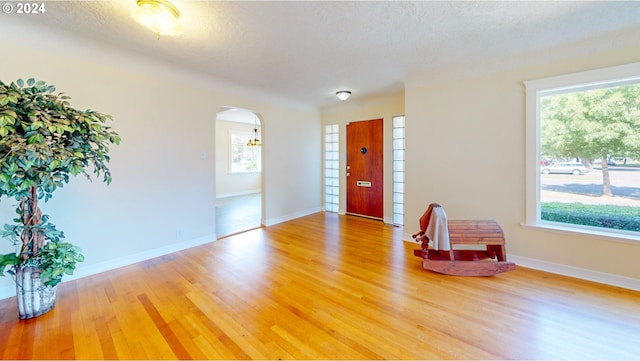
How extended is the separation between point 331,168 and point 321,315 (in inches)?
167

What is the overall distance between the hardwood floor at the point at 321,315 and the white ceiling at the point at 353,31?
246 cm

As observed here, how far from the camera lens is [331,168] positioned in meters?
6.04

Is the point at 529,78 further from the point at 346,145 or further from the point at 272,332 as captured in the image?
the point at 272,332

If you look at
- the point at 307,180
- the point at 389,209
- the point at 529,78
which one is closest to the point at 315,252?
the point at 389,209

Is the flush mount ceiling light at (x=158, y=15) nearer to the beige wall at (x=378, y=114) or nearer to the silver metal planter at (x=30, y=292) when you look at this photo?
the silver metal planter at (x=30, y=292)

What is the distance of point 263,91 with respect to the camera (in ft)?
14.3

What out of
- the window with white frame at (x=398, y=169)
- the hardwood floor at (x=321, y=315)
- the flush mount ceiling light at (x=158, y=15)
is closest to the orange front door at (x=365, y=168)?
the window with white frame at (x=398, y=169)

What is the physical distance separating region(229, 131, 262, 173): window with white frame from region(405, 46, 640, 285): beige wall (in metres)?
6.42

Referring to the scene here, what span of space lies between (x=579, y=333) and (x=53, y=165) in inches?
156

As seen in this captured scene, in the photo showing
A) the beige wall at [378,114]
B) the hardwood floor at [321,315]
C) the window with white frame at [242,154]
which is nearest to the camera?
the hardwood floor at [321,315]

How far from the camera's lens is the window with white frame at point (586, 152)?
2.50 meters

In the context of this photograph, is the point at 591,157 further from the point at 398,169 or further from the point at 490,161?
the point at 398,169

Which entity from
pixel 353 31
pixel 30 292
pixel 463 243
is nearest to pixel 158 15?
pixel 353 31

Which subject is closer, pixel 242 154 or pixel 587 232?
pixel 587 232
